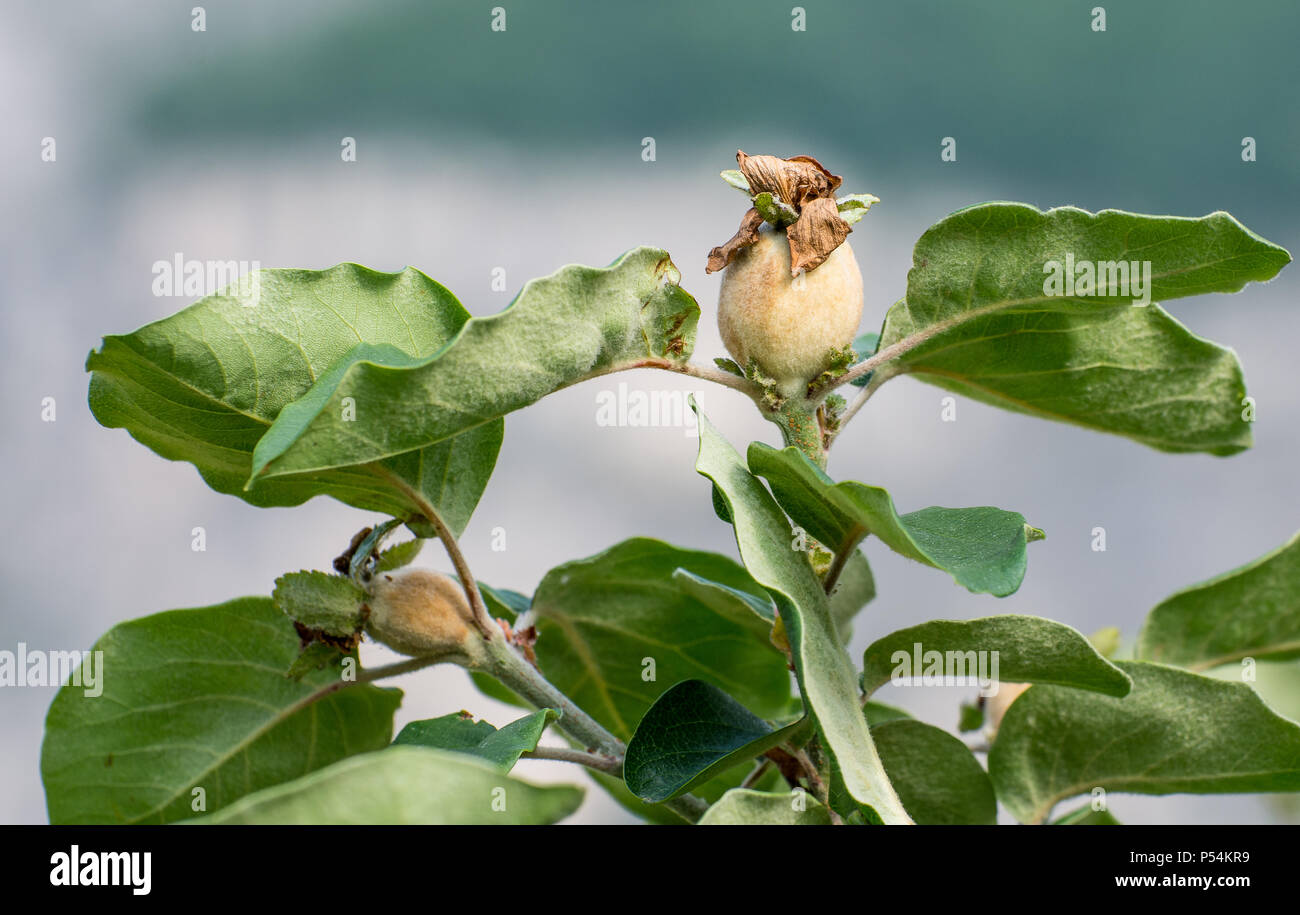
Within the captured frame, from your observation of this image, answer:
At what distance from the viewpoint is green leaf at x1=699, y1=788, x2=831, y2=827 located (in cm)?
36

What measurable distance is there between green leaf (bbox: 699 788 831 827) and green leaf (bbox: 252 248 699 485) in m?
0.16

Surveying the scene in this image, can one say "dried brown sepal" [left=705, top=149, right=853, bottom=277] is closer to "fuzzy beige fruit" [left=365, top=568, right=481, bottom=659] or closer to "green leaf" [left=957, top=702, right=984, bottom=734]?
"fuzzy beige fruit" [left=365, top=568, right=481, bottom=659]

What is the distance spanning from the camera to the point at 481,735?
432 millimetres

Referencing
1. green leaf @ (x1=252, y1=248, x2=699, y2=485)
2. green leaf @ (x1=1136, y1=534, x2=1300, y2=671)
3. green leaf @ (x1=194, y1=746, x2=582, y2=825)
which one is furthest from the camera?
green leaf @ (x1=1136, y1=534, x2=1300, y2=671)

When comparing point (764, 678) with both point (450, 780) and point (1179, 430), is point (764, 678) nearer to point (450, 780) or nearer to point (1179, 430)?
point (1179, 430)

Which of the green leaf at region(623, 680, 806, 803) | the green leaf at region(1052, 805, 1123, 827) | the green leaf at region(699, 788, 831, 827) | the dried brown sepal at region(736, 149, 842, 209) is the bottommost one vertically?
the green leaf at region(1052, 805, 1123, 827)

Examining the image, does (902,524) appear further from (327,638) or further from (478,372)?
(327,638)

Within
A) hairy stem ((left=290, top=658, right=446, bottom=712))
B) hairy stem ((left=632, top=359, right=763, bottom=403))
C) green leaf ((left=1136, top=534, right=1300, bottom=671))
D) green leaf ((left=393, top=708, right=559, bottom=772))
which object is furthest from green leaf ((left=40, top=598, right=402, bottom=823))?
green leaf ((left=1136, top=534, right=1300, bottom=671))

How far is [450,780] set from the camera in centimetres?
27

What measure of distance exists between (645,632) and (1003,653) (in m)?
0.24

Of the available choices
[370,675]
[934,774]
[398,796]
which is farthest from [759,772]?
[398,796]

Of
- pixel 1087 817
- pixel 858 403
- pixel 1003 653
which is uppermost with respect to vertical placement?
pixel 858 403

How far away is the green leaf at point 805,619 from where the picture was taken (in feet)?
1.15

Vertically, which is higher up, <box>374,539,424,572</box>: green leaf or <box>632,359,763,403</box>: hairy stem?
<box>632,359,763,403</box>: hairy stem
